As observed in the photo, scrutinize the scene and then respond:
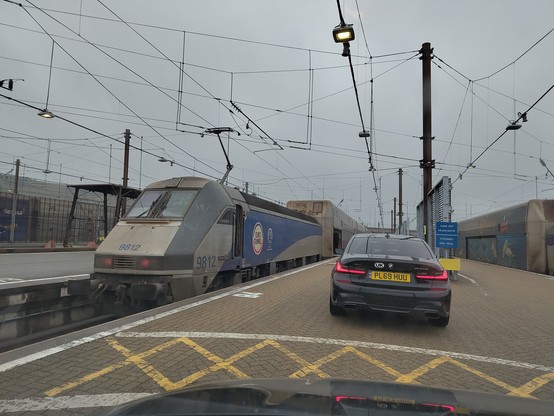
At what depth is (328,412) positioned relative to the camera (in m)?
2.04

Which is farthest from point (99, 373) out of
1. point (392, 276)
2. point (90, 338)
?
point (392, 276)

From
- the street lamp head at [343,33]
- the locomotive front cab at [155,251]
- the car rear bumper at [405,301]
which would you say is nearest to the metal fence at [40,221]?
the locomotive front cab at [155,251]

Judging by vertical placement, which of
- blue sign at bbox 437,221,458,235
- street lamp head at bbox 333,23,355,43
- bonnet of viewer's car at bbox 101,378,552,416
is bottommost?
bonnet of viewer's car at bbox 101,378,552,416

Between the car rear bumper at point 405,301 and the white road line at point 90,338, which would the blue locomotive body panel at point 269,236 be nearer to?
the white road line at point 90,338

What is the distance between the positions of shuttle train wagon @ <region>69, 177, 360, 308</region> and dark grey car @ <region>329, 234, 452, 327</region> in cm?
320

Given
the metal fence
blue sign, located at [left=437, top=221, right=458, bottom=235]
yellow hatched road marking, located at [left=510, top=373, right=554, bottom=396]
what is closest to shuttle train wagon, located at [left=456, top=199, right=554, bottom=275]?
blue sign, located at [left=437, top=221, right=458, bottom=235]

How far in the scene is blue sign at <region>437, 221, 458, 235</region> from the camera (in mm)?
13859

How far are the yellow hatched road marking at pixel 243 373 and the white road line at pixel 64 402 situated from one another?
0.44 feet

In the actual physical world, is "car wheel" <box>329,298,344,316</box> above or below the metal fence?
below

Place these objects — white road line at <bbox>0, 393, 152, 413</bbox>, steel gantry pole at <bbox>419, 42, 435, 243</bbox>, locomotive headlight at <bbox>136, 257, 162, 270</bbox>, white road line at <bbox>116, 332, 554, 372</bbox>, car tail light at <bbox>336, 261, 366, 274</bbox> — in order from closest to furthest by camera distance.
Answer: white road line at <bbox>0, 393, 152, 413</bbox> → white road line at <bbox>116, 332, 554, 372</bbox> → car tail light at <bbox>336, 261, 366, 274</bbox> → locomotive headlight at <bbox>136, 257, 162, 270</bbox> → steel gantry pole at <bbox>419, 42, 435, 243</bbox>

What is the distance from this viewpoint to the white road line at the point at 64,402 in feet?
10.5

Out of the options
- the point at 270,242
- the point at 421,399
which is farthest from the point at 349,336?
the point at 270,242

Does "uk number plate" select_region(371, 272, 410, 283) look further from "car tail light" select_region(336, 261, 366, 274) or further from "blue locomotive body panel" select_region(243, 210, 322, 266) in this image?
"blue locomotive body panel" select_region(243, 210, 322, 266)

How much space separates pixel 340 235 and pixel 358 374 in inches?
963
